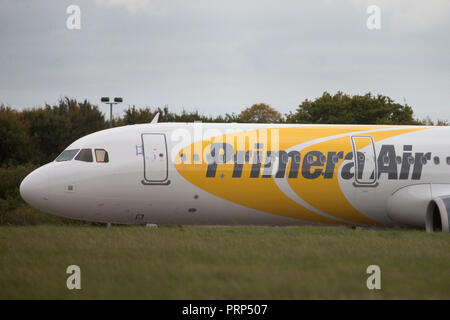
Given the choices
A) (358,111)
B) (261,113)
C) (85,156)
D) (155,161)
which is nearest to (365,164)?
(155,161)

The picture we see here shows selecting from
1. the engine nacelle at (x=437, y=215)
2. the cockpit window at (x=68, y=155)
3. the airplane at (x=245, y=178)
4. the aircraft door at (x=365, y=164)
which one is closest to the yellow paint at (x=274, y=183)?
the airplane at (x=245, y=178)

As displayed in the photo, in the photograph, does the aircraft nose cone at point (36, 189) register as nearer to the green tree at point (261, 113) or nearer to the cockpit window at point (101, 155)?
the cockpit window at point (101, 155)

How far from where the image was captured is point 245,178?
20828mm

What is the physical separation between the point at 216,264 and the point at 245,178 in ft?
26.8

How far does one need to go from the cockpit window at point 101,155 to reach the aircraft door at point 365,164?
8.58m

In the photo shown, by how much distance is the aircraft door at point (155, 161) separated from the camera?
67.4ft

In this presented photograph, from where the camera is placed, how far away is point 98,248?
15203 millimetres

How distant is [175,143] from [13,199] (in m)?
15.4

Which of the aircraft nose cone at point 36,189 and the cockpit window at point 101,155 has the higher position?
the cockpit window at point 101,155

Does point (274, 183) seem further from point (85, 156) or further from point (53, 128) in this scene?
point (53, 128)

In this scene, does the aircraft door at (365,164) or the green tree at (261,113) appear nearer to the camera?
the aircraft door at (365,164)

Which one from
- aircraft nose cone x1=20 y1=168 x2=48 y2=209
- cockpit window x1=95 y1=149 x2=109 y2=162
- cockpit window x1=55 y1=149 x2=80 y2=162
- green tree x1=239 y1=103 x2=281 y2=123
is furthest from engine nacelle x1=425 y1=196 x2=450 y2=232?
green tree x1=239 y1=103 x2=281 y2=123

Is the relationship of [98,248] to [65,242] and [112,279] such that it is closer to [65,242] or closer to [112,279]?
[65,242]

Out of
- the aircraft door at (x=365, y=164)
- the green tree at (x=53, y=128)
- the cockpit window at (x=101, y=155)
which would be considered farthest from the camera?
the green tree at (x=53, y=128)
